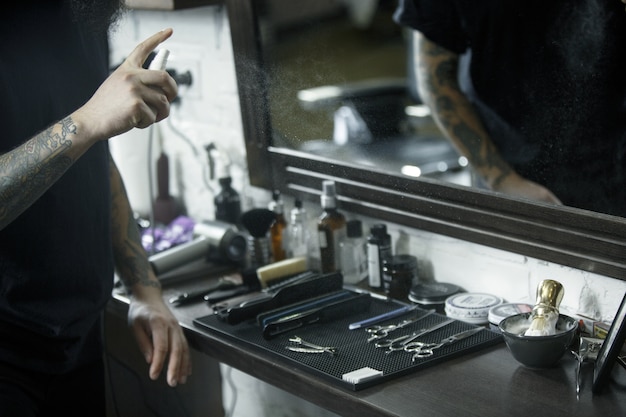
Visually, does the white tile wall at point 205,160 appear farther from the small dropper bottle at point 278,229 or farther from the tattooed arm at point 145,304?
the tattooed arm at point 145,304

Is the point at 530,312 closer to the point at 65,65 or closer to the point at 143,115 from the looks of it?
the point at 143,115

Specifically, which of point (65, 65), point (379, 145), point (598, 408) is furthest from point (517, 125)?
point (65, 65)

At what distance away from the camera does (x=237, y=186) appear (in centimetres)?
248

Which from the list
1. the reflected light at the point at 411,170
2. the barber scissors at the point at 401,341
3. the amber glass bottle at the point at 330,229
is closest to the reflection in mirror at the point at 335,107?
the reflected light at the point at 411,170

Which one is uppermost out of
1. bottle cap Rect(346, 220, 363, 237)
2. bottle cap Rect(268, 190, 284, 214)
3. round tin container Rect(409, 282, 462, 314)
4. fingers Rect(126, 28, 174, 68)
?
fingers Rect(126, 28, 174, 68)

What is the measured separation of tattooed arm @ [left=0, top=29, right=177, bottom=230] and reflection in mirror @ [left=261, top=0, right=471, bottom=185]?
58 centimetres

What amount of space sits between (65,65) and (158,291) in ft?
1.82

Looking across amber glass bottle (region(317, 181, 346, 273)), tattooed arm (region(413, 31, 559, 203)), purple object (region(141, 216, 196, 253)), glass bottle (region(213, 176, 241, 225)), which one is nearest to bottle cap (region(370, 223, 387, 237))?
amber glass bottle (region(317, 181, 346, 273))

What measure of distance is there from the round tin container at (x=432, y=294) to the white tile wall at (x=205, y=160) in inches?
2.0

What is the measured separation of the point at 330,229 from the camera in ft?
6.77

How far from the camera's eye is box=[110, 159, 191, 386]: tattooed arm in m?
1.83

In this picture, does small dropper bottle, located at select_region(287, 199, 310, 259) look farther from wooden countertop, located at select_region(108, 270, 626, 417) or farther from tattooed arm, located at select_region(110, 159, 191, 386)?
wooden countertop, located at select_region(108, 270, 626, 417)

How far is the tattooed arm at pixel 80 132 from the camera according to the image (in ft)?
4.88

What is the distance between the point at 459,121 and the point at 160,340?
2.67ft
